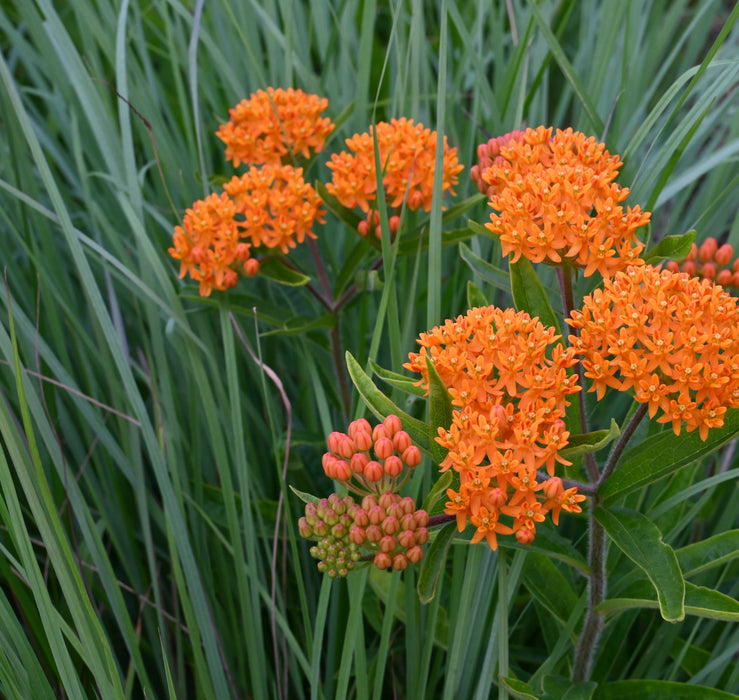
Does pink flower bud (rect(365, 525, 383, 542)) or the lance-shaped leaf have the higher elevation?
pink flower bud (rect(365, 525, 383, 542))

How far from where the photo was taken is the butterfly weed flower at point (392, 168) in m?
1.92

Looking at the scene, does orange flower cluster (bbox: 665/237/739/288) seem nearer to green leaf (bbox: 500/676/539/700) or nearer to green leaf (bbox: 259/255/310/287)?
green leaf (bbox: 259/255/310/287)

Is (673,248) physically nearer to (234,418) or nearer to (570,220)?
(570,220)

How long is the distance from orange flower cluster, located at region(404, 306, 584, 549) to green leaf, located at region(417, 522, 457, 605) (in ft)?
0.26

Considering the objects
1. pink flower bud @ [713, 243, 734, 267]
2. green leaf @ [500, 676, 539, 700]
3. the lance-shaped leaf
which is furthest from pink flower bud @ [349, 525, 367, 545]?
pink flower bud @ [713, 243, 734, 267]

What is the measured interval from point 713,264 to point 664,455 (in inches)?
35.1

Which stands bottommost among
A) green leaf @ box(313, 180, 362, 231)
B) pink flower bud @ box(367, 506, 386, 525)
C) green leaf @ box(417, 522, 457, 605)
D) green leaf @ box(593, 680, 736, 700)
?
green leaf @ box(593, 680, 736, 700)

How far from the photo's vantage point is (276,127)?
6.99ft

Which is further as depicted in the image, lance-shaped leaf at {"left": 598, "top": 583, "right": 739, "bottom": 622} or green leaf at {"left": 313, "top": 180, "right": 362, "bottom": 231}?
green leaf at {"left": 313, "top": 180, "right": 362, "bottom": 231}

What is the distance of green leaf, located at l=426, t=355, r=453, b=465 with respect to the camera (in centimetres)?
124

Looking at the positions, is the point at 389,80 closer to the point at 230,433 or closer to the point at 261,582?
the point at 230,433

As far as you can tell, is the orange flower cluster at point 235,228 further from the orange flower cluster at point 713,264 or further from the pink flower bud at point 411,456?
the orange flower cluster at point 713,264

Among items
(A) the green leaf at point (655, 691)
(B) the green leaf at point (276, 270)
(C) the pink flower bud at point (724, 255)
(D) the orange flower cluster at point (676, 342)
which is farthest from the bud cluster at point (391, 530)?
(C) the pink flower bud at point (724, 255)

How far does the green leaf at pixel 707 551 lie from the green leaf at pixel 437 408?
0.51 m
